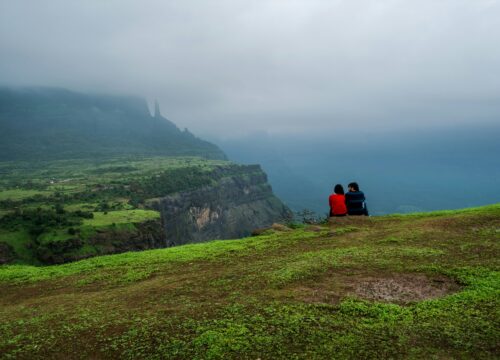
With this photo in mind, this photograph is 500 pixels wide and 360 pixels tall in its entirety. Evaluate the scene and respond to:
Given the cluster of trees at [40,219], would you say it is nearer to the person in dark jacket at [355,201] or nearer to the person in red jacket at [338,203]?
the person in red jacket at [338,203]

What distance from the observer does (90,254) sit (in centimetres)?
8994

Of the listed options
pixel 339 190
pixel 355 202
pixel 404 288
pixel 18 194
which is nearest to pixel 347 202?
pixel 355 202

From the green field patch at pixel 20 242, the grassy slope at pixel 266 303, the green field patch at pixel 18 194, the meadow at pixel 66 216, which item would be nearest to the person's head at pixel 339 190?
the grassy slope at pixel 266 303

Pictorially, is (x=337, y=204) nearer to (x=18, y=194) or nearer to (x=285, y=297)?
(x=285, y=297)

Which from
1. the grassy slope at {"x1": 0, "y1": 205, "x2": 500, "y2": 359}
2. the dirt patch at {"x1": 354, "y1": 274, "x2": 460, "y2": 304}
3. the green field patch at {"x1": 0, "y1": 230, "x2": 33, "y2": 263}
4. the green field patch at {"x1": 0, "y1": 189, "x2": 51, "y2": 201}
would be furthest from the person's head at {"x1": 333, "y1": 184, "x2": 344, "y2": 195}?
the green field patch at {"x1": 0, "y1": 189, "x2": 51, "y2": 201}

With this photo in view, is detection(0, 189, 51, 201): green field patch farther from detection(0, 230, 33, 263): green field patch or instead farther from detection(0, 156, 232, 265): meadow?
detection(0, 230, 33, 263): green field patch

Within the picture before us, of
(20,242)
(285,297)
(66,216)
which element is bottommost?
(20,242)

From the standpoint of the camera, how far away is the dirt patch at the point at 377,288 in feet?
38.1

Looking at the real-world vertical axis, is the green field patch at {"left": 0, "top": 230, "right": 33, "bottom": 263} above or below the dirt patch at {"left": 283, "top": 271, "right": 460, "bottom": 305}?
below

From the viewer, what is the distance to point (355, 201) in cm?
2336

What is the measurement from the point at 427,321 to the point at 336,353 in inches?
121

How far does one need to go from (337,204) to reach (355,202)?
124 cm

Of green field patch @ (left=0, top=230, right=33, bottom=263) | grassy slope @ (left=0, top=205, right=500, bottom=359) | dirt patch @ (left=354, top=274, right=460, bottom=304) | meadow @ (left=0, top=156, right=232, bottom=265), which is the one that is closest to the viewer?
grassy slope @ (left=0, top=205, right=500, bottom=359)

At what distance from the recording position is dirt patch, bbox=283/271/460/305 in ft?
38.1
